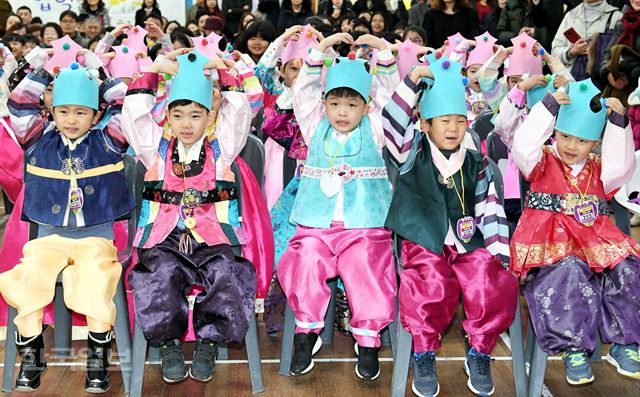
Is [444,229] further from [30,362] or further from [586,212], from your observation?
[30,362]

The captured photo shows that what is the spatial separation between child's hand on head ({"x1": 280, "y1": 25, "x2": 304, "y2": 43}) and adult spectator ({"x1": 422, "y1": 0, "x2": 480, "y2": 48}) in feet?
9.91

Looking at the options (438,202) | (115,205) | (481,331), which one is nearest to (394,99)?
(438,202)

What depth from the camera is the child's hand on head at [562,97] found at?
3.02 meters

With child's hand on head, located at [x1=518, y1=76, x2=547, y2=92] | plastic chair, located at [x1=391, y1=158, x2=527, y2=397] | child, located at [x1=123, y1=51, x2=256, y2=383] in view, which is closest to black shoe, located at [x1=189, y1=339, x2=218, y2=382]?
child, located at [x1=123, y1=51, x2=256, y2=383]

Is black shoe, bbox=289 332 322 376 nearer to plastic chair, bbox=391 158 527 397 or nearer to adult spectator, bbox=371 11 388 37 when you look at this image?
plastic chair, bbox=391 158 527 397

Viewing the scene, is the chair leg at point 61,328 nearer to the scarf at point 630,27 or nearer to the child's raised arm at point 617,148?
the child's raised arm at point 617,148

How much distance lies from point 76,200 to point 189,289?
556 millimetres

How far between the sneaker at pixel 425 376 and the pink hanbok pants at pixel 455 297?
5cm

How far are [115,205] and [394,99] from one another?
1.12m

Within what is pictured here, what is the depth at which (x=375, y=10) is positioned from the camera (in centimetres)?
763

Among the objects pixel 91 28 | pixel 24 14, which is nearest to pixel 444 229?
pixel 91 28

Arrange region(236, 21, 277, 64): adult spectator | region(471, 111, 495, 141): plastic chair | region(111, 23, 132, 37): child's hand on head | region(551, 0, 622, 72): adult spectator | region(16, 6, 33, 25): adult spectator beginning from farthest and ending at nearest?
region(16, 6, 33, 25): adult spectator
region(551, 0, 622, 72): adult spectator
region(236, 21, 277, 64): adult spectator
region(111, 23, 132, 37): child's hand on head
region(471, 111, 495, 141): plastic chair

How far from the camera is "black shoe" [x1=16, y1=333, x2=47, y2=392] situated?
2.88m

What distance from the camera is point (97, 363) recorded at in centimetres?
291
